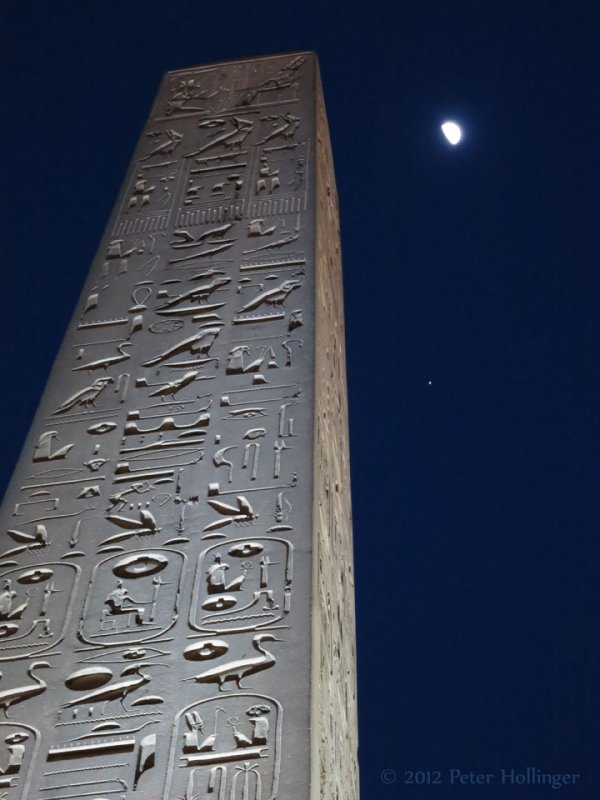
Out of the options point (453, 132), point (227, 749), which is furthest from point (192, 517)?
point (453, 132)

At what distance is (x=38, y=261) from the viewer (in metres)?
10.8

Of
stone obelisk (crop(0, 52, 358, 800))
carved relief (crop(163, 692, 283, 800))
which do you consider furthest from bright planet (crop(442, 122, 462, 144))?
carved relief (crop(163, 692, 283, 800))

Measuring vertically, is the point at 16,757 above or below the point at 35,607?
below

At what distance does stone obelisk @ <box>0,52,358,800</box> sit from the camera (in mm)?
3695

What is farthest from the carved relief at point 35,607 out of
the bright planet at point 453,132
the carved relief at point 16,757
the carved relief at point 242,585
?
the bright planet at point 453,132

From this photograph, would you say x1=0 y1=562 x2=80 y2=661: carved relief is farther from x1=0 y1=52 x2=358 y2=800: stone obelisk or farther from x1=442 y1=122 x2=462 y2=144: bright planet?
x1=442 y1=122 x2=462 y2=144: bright planet

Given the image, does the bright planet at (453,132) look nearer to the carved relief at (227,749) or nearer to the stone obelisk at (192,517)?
the stone obelisk at (192,517)

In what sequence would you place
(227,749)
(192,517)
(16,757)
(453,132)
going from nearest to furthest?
1. (227,749)
2. (16,757)
3. (192,517)
4. (453,132)

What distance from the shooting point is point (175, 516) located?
441cm

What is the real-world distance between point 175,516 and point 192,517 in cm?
6

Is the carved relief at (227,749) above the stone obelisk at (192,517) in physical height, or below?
below

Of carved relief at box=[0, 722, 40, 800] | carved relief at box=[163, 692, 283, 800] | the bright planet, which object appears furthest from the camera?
the bright planet

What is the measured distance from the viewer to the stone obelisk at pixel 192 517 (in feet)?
12.1

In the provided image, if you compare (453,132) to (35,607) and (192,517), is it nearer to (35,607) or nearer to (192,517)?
(192,517)
